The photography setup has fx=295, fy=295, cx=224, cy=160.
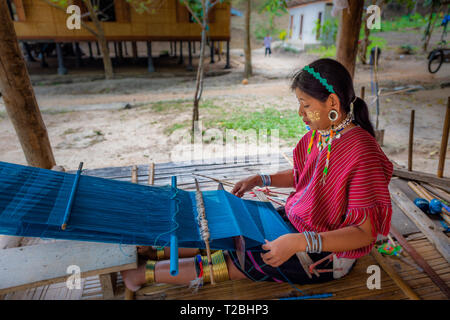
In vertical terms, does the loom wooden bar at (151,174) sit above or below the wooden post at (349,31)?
below

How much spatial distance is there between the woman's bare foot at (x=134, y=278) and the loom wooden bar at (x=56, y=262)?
0.31 ft

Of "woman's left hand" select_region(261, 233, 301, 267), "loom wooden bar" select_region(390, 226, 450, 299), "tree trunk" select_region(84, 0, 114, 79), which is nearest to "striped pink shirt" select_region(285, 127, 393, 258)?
"woman's left hand" select_region(261, 233, 301, 267)

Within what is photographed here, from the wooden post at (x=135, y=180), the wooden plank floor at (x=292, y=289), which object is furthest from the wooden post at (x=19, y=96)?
the wooden plank floor at (x=292, y=289)

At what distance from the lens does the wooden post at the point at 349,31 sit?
3.59 metres

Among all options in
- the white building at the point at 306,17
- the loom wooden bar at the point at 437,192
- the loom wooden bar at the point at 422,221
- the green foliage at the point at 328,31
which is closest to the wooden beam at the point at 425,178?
the loom wooden bar at the point at 437,192

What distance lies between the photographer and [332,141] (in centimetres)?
149

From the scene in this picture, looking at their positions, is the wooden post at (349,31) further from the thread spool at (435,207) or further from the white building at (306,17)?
the white building at (306,17)

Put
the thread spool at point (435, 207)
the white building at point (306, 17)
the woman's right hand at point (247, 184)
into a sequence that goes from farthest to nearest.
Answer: the white building at point (306, 17) < the thread spool at point (435, 207) < the woman's right hand at point (247, 184)

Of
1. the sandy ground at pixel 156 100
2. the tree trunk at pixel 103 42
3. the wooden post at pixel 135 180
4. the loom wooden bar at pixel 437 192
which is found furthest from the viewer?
the tree trunk at pixel 103 42

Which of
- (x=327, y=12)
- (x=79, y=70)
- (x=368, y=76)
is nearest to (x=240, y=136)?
(x=368, y=76)

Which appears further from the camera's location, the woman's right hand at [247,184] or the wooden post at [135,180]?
the woman's right hand at [247,184]

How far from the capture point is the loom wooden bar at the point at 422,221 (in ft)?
6.47

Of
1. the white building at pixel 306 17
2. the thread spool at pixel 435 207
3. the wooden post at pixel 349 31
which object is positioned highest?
the white building at pixel 306 17
